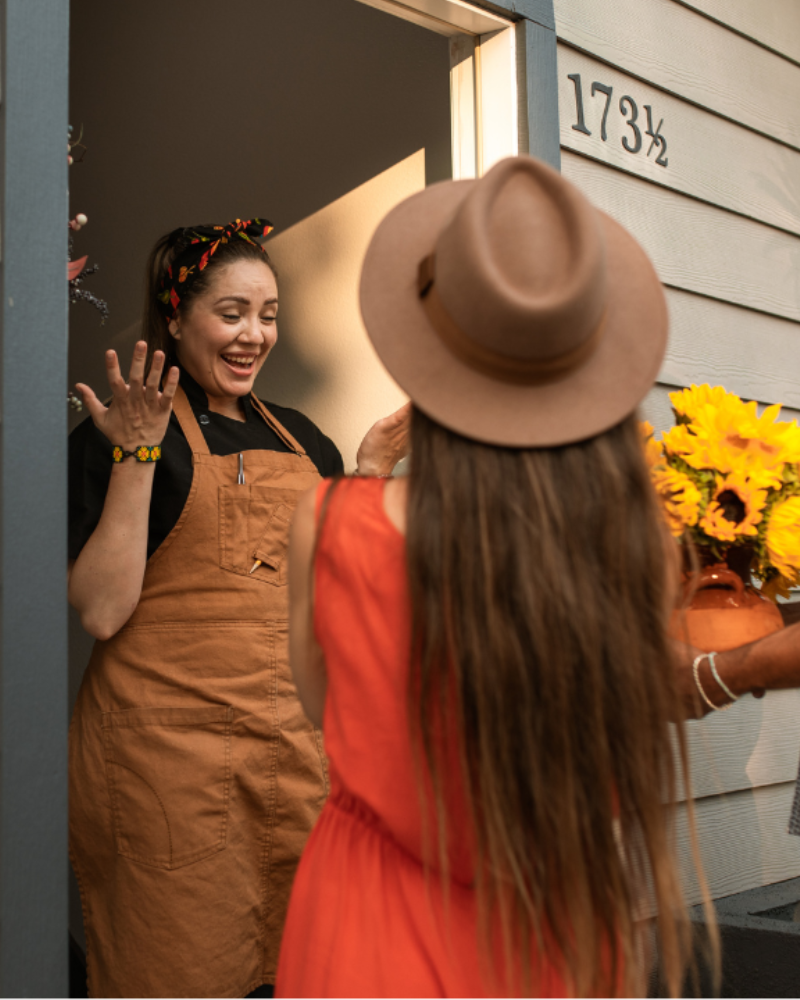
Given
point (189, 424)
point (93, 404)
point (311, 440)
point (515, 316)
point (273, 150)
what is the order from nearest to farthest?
point (515, 316)
point (93, 404)
point (189, 424)
point (311, 440)
point (273, 150)

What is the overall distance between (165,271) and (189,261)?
8 cm

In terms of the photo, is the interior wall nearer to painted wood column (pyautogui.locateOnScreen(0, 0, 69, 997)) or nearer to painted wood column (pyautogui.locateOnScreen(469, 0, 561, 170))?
Answer: painted wood column (pyautogui.locateOnScreen(469, 0, 561, 170))

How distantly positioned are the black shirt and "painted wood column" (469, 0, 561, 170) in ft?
2.87

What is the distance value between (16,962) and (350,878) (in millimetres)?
526

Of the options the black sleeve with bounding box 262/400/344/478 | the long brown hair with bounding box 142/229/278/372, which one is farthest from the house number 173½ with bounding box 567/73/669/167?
the black sleeve with bounding box 262/400/344/478

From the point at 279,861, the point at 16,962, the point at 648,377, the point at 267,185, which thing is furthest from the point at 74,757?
the point at 267,185

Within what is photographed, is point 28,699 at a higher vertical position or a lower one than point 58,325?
lower

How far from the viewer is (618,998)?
3.27 feet

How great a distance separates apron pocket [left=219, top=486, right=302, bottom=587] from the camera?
1817 millimetres

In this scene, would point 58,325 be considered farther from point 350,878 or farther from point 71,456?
point 350,878

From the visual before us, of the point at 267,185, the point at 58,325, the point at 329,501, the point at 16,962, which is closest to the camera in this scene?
the point at 329,501

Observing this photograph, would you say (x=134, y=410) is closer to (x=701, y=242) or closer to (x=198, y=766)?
(x=198, y=766)

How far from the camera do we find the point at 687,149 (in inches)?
97.9

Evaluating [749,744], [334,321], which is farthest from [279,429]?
[749,744]
